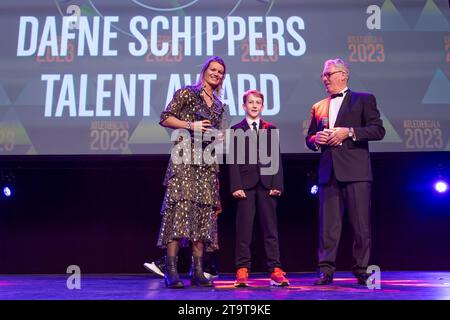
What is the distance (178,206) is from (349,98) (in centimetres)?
141

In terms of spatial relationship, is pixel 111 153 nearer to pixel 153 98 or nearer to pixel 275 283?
pixel 153 98

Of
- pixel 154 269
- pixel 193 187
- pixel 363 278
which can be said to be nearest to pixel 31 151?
pixel 154 269

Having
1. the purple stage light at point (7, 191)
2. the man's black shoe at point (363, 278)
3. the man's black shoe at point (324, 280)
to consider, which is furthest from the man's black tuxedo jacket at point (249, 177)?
the purple stage light at point (7, 191)

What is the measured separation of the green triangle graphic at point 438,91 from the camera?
14.1 feet

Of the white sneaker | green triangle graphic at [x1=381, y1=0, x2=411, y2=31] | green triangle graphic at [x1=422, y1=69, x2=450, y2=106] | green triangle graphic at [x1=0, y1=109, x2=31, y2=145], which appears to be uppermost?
green triangle graphic at [x1=381, y1=0, x2=411, y2=31]

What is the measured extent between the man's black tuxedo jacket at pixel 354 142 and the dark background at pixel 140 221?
1419 mm

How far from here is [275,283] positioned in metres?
3.18

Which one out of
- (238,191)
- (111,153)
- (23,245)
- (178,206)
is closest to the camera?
(178,206)

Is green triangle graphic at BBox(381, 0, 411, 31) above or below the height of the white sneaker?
above

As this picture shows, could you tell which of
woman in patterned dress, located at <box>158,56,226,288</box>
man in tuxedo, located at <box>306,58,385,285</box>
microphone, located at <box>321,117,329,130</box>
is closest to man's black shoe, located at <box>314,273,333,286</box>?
man in tuxedo, located at <box>306,58,385,285</box>

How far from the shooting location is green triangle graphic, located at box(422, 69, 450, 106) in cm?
430

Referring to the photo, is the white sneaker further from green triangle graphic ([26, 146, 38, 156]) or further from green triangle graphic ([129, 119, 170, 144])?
green triangle graphic ([26, 146, 38, 156])

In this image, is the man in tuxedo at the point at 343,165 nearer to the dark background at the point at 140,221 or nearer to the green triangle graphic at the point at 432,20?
the dark background at the point at 140,221
